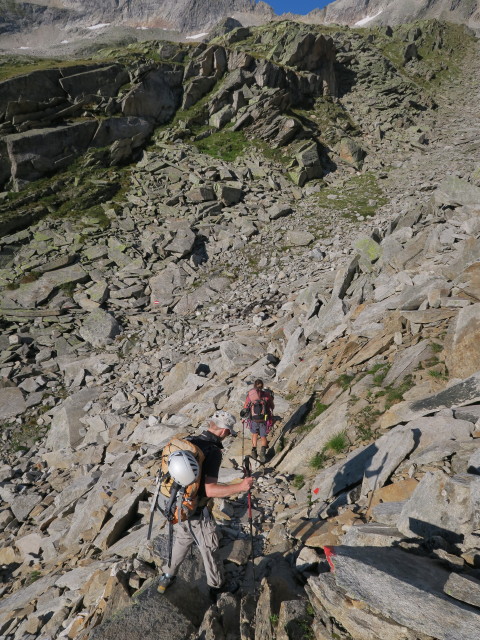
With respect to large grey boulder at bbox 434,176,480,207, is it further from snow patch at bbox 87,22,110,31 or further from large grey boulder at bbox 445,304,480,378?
snow patch at bbox 87,22,110,31

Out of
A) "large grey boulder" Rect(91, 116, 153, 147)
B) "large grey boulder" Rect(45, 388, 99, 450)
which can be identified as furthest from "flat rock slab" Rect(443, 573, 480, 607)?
"large grey boulder" Rect(91, 116, 153, 147)

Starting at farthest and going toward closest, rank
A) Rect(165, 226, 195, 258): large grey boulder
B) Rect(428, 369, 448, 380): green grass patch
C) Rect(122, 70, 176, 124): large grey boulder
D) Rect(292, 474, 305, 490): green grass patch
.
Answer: Rect(122, 70, 176, 124): large grey boulder
Rect(165, 226, 195, 258): large grey boulder
Rect(428, 369, 448, 380): green grass patch
Rect(292, 474, 305, 490): green grass patch

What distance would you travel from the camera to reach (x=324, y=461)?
26.1 feet

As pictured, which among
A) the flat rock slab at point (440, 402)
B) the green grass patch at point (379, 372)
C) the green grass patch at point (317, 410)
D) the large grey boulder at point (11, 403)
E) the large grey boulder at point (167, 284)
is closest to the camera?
the flat rock slab at point (440, 402)

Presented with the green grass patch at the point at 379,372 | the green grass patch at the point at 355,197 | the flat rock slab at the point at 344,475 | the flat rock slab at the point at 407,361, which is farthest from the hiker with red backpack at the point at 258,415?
the green grass patch at the point at 355,197

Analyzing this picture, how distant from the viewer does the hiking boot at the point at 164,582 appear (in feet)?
16.3

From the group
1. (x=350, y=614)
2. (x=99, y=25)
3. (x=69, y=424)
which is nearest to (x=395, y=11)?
(x=99, y=25)

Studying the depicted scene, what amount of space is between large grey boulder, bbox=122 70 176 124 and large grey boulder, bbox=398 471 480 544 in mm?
48246

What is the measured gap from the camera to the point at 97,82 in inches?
1673

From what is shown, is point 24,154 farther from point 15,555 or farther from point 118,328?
point 15,555

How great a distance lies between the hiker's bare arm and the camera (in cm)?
510

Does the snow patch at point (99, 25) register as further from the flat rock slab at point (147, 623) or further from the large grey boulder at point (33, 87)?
the flat rock slab at point (147, 623)

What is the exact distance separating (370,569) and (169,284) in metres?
23.8

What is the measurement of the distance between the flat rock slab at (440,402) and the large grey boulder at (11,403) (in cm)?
1798
